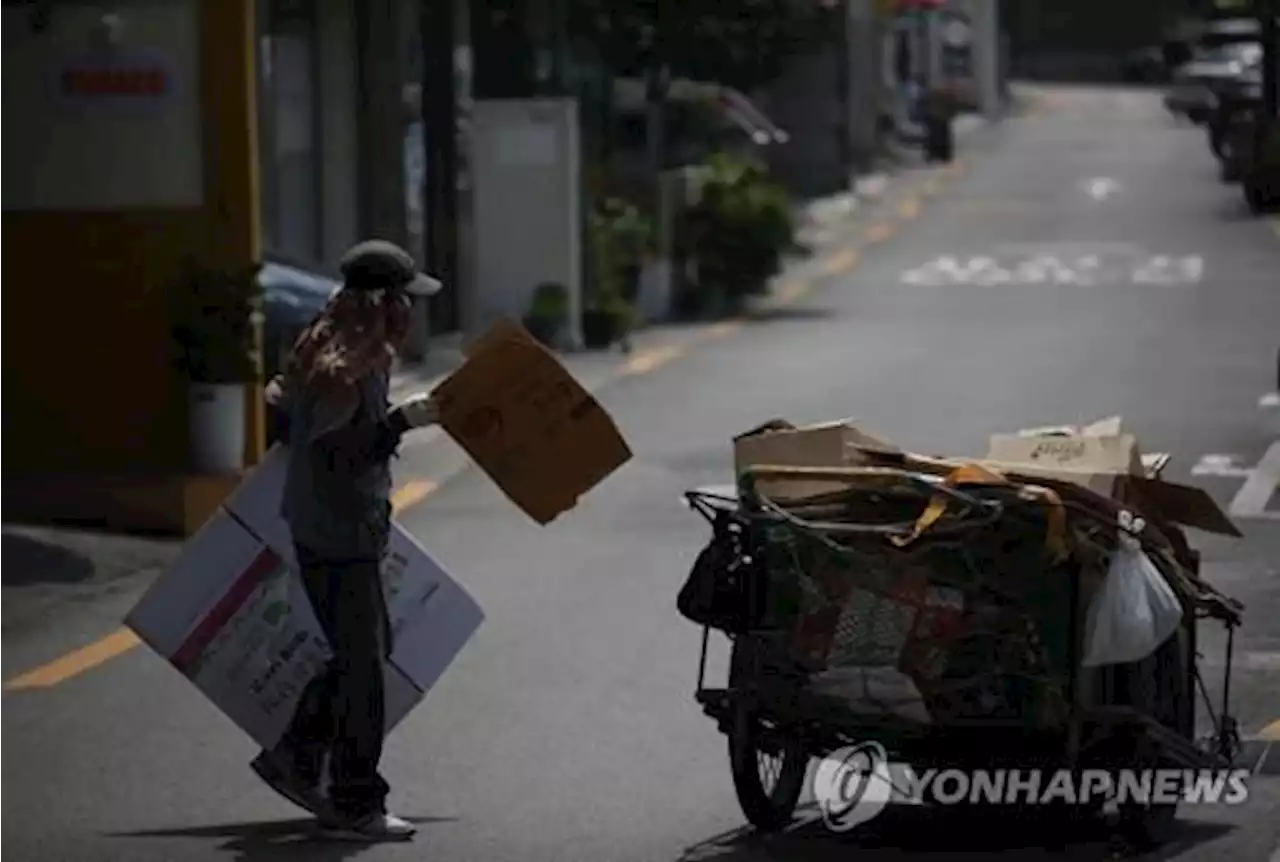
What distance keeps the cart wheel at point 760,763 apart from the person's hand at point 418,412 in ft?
3.47

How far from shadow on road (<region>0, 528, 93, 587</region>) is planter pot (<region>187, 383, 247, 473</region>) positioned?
110cm

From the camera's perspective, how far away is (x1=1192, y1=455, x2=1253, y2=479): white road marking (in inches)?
733

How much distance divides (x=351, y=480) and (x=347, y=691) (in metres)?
0.61

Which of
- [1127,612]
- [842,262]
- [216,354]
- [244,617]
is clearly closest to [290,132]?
[216,354]

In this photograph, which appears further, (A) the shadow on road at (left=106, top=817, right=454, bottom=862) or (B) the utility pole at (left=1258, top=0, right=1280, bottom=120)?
(B) the utility pole at (left=1258, top=0, right=1280, bottom=120)

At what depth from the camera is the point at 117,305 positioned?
1739 cm

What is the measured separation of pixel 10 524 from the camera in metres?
16.6

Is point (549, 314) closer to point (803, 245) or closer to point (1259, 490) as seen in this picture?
point (1259, 490)

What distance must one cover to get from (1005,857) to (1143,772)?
445mm

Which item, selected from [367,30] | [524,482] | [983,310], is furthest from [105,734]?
[983,310]

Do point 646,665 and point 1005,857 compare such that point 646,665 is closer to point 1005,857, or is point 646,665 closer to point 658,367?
point 1005,857

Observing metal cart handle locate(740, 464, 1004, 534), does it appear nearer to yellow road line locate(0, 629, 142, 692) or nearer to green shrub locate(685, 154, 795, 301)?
yellow road line locate(0, 629, 142, 692)

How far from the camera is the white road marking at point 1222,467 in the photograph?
61.1ft

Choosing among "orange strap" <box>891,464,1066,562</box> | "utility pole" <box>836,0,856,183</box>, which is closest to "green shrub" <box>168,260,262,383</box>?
"orange strap" <box>891,464,1066,562</box>
